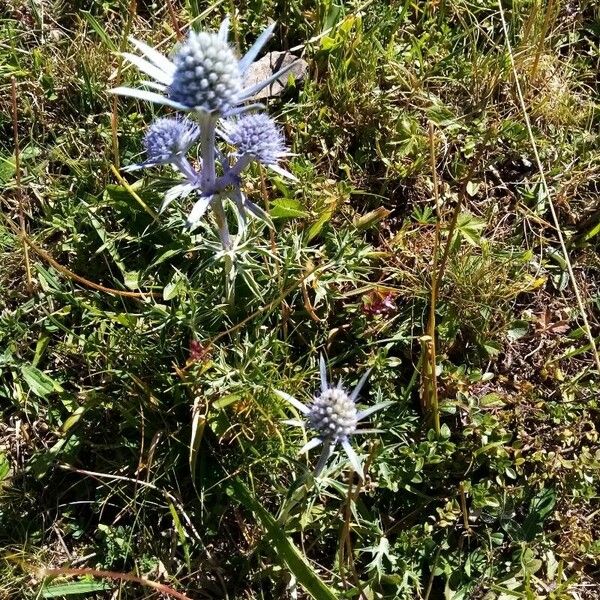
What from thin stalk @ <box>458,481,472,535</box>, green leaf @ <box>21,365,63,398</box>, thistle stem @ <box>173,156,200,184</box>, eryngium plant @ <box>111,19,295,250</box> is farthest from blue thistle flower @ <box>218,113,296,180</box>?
thin stalk @ <box>458,481,472,535</box>

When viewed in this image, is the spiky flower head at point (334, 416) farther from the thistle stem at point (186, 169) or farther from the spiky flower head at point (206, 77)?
the spiky flower head at point (206, 77)

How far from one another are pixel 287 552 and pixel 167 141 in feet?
4.31

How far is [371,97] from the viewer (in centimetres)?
302

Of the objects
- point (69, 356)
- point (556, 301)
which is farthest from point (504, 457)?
point (69, 356)

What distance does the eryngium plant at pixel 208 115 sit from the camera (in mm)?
1732

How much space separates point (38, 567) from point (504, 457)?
163cm

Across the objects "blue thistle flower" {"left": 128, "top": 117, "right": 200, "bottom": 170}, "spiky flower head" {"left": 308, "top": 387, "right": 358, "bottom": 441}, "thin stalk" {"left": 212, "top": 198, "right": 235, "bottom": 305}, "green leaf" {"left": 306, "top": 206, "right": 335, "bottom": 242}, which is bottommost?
"spiky flower head" {"left": 308, "top": 387, "right": 358, "bottom": 441}

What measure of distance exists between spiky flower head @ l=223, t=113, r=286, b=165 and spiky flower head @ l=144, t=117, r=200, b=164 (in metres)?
0.13

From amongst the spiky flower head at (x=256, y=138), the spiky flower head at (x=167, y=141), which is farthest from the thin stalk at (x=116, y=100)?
the spiky flower head at (x=256, y=138)

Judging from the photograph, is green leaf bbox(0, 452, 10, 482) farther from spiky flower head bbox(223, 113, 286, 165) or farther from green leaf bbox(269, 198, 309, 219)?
spiky flower head bbox(223, 113, 286, 165)

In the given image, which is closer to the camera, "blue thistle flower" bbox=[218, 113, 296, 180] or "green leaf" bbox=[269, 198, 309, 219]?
"blue thistle flower" bbox=[218, 113, 296, 180]

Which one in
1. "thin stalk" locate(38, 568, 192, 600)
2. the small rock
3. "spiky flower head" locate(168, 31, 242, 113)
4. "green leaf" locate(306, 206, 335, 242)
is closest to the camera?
"spiky flower head" locate(168, 31, 242, 113)

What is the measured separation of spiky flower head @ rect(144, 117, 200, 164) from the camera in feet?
6.67

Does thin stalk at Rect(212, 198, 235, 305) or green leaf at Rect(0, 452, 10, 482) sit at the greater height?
thin stalk at Rect(212, 198, 235, 305)
